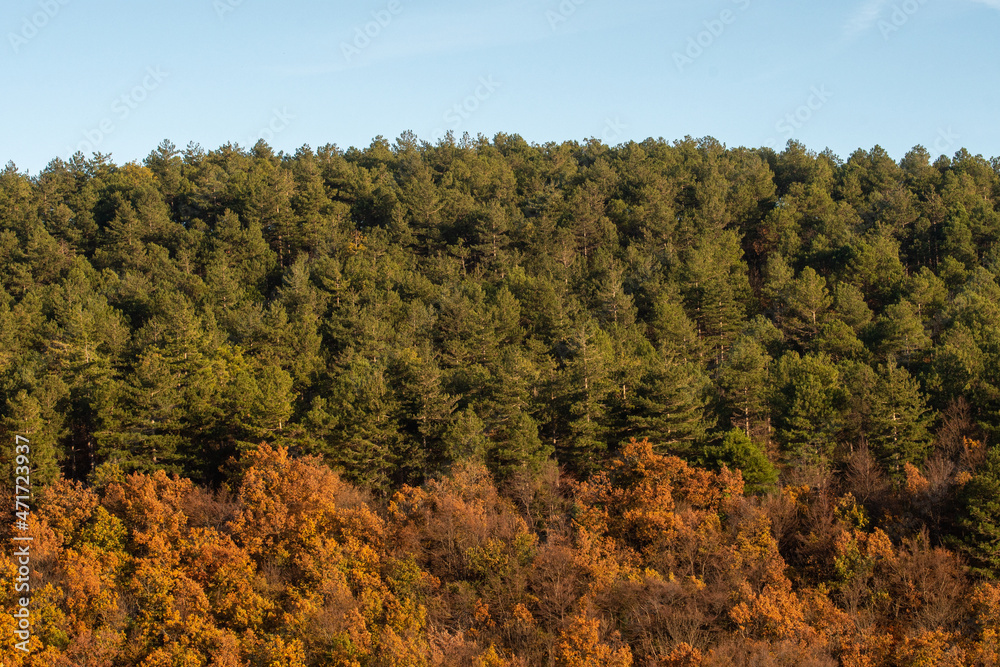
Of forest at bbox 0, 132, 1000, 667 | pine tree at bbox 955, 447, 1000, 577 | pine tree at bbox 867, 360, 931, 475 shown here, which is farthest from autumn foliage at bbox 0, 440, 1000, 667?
pine tree at bbox 867, 360, 931, 475

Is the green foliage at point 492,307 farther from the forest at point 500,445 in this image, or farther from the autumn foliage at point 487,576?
the autumn foliage at point 487,576

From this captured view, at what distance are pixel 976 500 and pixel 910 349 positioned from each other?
71.3 feet

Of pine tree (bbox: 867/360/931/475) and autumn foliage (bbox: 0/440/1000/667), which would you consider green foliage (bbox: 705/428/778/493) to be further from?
pine tree (bbox: 867/360/931/475)

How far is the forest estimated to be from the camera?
90.9ft

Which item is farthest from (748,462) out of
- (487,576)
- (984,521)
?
(487,576)

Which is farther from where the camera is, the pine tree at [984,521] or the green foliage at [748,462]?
the green foliage at [748,462]

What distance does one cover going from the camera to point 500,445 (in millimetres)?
39312

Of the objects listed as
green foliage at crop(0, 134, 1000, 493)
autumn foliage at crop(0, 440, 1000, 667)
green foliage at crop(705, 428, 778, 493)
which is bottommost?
autumn foliage at crop(0, 440, 1000, 667)

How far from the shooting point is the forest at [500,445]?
1091 inches

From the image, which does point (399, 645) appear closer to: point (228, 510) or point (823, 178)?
point (228, 510)

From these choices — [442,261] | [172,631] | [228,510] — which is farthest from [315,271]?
[172,631]

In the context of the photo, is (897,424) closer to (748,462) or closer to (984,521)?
(748,462)

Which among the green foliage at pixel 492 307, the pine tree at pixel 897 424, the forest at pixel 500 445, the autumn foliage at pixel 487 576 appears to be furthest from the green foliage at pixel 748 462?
the pine tree at pixel 897 424

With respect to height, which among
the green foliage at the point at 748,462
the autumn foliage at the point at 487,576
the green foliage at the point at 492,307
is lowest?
the autumn foliage at the point at 487,576
